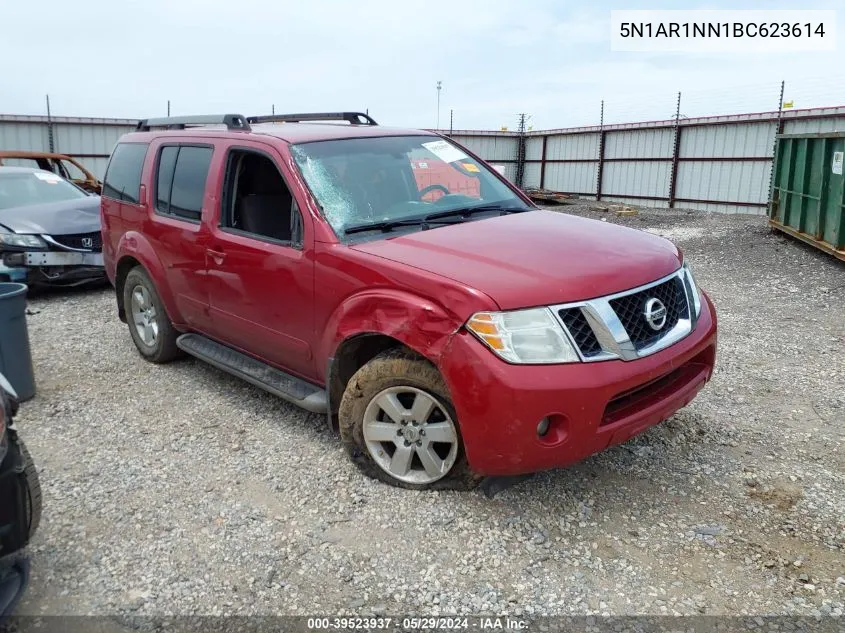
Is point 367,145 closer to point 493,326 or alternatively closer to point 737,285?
point 493,326

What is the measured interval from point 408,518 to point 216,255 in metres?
2.10

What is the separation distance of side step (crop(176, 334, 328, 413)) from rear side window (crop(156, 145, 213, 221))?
0.89 meters

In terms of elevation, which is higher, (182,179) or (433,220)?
(182,179)

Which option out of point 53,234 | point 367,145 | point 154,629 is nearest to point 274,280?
point 367,145

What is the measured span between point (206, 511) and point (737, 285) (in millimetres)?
7617

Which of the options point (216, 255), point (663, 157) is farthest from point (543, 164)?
point (216, 255)

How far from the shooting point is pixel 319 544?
3.05 metres

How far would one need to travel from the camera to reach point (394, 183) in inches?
158

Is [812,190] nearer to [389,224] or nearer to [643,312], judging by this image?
[643,312]

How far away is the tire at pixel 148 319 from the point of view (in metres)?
5.22

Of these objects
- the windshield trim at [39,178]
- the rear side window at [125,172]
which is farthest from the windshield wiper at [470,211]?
the windshield trim at [39,178]

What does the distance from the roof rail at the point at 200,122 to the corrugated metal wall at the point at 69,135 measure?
1536 cm

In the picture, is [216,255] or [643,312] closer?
[643,312]

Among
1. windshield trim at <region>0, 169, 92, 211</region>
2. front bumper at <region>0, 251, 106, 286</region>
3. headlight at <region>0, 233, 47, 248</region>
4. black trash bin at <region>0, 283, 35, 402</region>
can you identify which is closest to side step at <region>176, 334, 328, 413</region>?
black trash bin at <region>0, 283, 35, 402</region>
